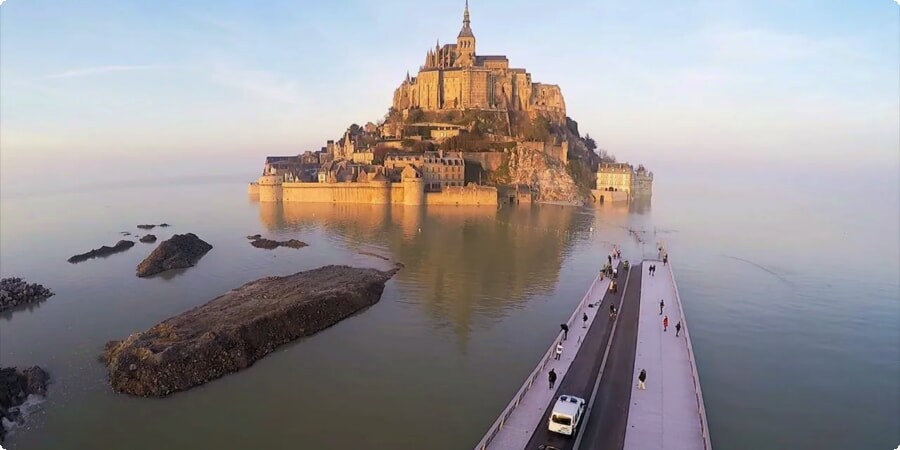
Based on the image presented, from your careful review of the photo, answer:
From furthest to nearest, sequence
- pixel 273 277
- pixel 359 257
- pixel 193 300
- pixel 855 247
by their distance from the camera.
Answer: pixel 855 247, pixel 359 257, pixel 273 277, pixel 193 300

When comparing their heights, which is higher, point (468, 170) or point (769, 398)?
point (468, 170)

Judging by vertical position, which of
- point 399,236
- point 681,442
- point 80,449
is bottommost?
point 80,449

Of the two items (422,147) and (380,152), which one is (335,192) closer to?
(380,152)

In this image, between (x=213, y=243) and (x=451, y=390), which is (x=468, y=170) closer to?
(x=213, y=243)

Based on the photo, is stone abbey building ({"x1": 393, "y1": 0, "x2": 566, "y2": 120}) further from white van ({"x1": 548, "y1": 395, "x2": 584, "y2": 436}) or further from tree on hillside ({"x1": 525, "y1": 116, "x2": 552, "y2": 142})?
white van ({"x1": 548, "y1": 395, "x2": 584, "y2": 436})

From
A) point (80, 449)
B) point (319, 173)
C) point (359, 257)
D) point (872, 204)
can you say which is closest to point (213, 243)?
point (359, 257)

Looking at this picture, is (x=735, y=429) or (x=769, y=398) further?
(x=769, y=398)

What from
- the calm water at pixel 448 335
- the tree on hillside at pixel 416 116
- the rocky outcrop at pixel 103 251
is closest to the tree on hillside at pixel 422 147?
the tree on hillside at pixel 416 116

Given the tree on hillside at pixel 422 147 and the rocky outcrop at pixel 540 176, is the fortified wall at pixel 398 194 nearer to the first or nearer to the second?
the rocky outcrop at pixel 540 176
